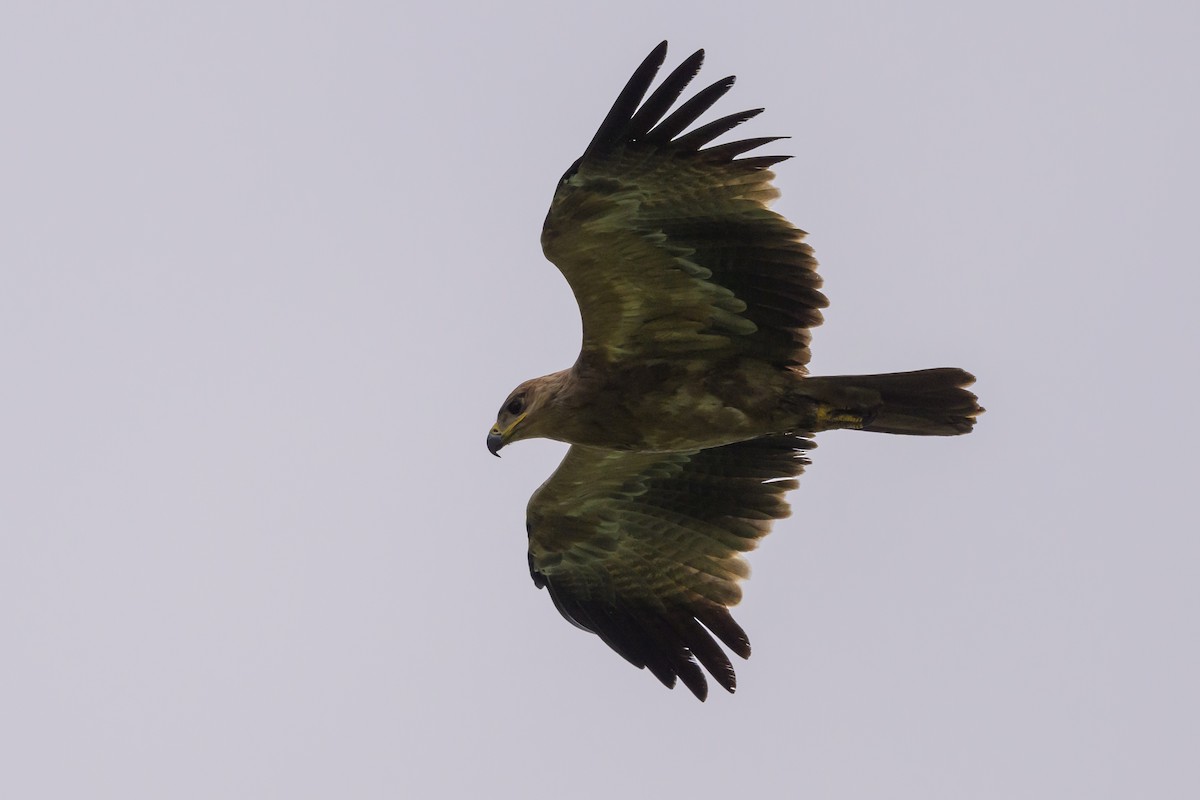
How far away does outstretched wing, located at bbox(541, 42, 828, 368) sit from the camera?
8938mm

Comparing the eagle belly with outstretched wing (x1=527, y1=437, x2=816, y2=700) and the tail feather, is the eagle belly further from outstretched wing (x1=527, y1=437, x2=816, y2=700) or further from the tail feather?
outstretched wing (x1=527, y1=437, x2=816, y2=700)

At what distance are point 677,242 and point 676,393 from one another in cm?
96

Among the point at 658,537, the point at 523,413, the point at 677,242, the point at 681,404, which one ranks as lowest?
the point at 658,537

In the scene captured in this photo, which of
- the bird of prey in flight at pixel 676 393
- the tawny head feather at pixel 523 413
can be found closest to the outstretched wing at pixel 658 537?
the bird of prey in flight at pixel 676 393

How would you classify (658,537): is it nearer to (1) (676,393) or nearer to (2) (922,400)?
(1) (676,393)

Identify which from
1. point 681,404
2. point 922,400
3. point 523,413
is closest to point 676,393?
point 681,404

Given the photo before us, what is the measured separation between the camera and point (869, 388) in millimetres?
9617

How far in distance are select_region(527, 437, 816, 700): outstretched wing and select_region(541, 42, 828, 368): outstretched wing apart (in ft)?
3.92

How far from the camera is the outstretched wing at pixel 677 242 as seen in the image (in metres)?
8.94

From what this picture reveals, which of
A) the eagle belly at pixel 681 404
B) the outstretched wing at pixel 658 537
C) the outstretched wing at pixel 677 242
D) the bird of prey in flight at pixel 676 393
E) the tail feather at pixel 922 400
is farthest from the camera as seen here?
the outstretched wing at pixel 658 537

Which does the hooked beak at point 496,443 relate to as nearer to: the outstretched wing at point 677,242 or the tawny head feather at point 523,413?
the tawny head feather at point 523,413

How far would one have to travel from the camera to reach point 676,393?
32.2 feet

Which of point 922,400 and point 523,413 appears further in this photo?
point 523,413

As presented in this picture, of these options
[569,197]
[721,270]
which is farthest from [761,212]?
[569,197]
